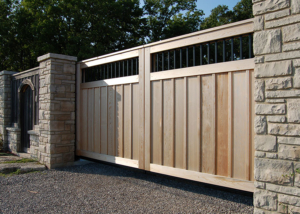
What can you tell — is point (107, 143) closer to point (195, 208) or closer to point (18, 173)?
point (18, 173)

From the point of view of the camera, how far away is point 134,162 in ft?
13.5

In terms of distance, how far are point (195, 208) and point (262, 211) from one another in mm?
847

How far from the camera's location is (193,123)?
133 inches

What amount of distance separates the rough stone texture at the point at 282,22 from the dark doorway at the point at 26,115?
18.7 ft

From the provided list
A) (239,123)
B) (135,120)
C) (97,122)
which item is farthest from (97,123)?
(239,123)

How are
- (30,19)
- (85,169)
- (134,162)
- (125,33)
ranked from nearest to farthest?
(134,162) → (85,169) → (30,19) → (125,33)

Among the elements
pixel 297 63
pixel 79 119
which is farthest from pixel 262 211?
pixel 79 119

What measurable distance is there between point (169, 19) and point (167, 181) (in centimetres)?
1410

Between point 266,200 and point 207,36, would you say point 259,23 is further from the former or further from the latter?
point 266,200

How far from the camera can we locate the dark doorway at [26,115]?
6238 mm

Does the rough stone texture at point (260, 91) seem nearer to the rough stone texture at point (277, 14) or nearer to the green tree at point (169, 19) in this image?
the rough stone texture at point (277, 14)

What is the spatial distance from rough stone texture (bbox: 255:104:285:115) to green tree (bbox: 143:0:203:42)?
1211cm

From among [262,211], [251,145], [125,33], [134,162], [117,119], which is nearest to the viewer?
[262,211]

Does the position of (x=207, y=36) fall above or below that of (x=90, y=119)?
above
